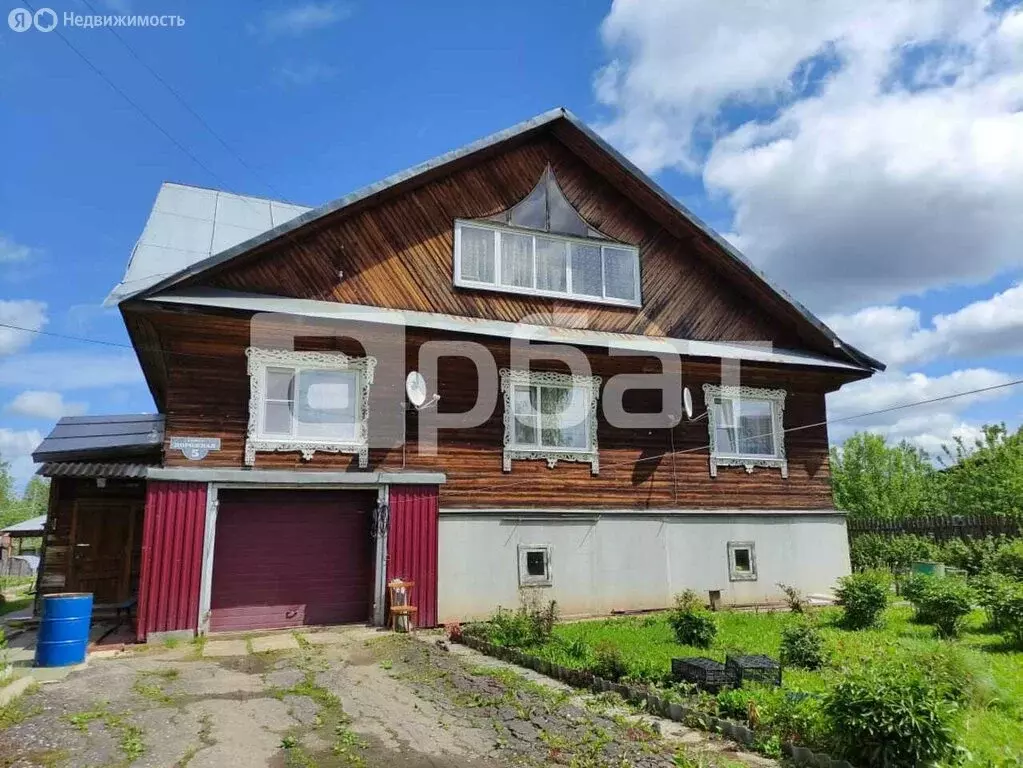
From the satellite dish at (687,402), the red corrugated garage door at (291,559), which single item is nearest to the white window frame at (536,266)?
the satellite dish at (687,402)

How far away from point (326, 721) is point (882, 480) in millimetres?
35608

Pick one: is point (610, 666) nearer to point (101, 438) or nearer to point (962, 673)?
point (962, 673)

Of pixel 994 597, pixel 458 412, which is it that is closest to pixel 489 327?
pixel 458 412

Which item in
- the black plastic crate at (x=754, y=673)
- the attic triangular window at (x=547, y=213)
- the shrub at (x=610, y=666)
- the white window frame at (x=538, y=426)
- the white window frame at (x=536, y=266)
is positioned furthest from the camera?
the attic triangular window at (x=547, y=213)

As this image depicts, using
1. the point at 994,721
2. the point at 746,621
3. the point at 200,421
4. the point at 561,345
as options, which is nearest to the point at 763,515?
the point at 746,621

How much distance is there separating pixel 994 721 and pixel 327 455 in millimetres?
10493

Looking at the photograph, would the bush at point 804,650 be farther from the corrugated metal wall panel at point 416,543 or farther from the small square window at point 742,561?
the small square window at point 742,561

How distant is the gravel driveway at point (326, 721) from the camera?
20.5ft

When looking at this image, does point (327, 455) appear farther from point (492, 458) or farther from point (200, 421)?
point (492, 458)

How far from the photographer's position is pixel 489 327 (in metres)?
14.6

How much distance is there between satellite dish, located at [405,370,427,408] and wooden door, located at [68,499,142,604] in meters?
8.07

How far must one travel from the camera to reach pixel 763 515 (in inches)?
661

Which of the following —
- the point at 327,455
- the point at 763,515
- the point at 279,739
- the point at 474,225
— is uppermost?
the point at 474,225

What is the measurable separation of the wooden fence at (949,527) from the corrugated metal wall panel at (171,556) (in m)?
19.5
